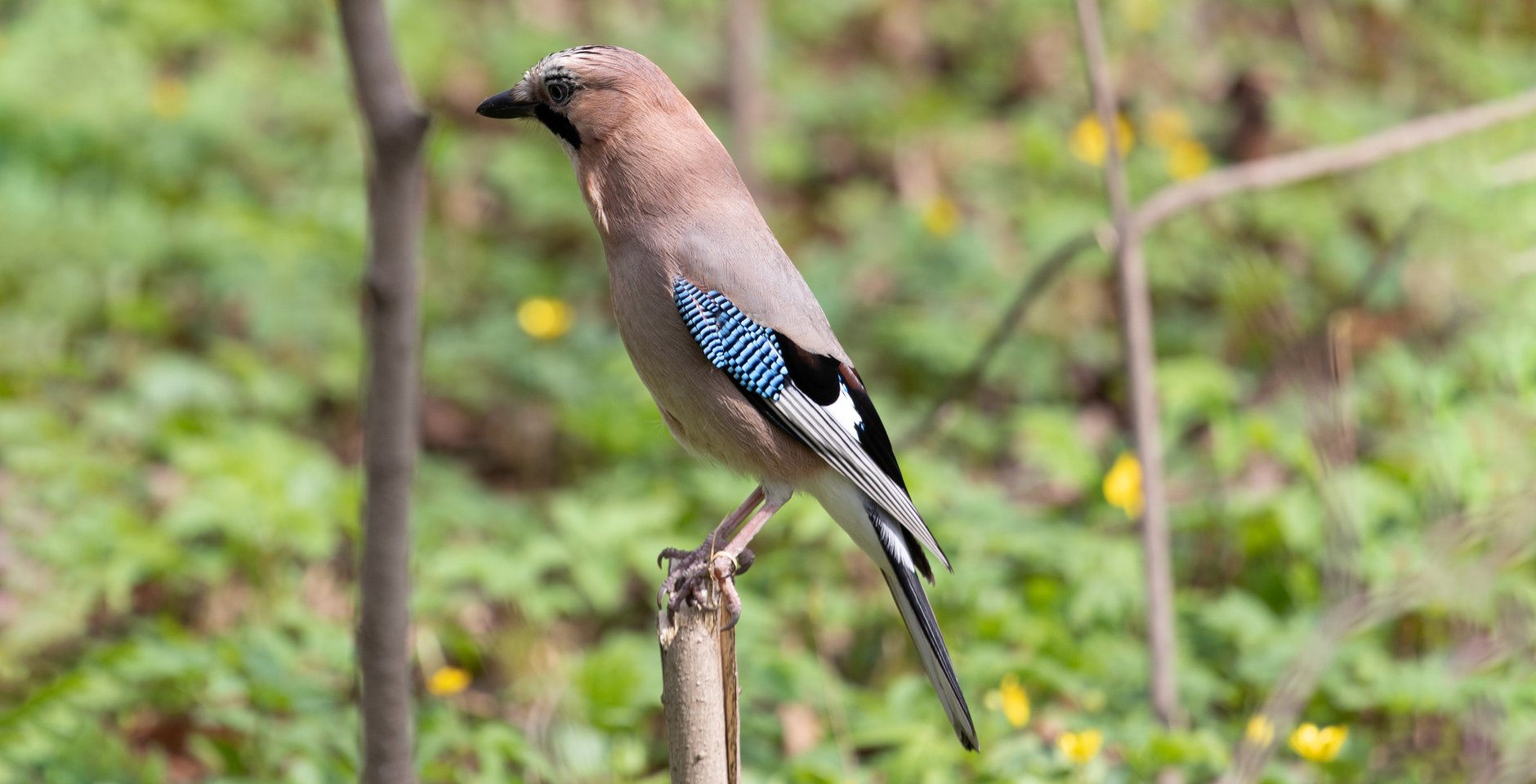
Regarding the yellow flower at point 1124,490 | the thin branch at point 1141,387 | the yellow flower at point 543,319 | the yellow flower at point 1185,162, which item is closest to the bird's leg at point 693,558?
the thin branch at point 1141,387

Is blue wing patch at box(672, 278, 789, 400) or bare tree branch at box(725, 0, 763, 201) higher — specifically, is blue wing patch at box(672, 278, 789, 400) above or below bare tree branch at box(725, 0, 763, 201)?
below

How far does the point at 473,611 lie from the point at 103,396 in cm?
158

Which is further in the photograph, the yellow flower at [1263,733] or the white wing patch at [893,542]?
the white wing patch at [893,542]

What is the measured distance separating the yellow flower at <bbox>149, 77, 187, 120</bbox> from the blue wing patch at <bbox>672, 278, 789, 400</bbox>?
12.8ft

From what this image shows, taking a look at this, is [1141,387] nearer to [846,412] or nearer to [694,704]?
[846,412]

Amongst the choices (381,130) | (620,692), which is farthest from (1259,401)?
(381,130)

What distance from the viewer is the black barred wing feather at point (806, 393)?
2707 millimetres

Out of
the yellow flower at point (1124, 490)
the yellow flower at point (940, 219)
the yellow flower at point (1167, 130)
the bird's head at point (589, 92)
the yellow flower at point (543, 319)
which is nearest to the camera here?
the bird's head at point (589, 92)

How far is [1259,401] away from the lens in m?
5.34

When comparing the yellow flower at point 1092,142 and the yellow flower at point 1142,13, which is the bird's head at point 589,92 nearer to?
the yellow flower at point 1092,142

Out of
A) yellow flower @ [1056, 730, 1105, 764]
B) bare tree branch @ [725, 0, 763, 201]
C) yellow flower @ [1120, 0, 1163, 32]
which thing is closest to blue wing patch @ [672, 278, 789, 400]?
yellow flower @ [1056, 730, 1105, 764]

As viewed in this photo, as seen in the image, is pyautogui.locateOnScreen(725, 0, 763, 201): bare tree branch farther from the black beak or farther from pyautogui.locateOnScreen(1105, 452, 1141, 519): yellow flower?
the black beak

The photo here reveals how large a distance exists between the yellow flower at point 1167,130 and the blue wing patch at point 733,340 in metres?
3.95

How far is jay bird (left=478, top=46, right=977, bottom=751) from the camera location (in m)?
2.70
